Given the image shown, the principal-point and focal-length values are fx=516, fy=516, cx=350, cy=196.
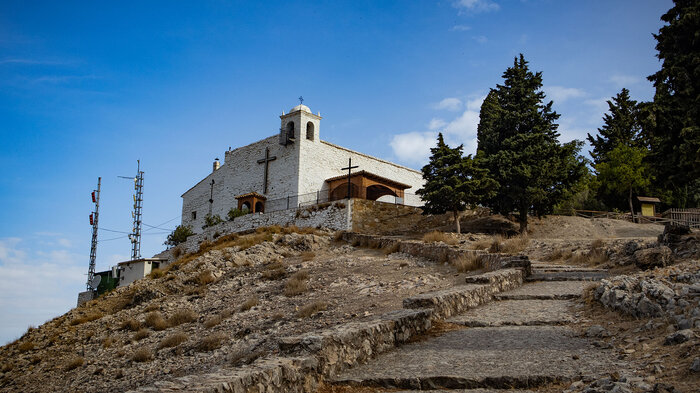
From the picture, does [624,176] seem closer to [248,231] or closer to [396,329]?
[248,231]

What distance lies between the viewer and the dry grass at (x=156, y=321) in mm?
15562

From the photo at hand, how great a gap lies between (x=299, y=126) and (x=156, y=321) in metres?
22.7

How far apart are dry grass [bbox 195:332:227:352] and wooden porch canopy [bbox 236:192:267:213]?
2443 cm

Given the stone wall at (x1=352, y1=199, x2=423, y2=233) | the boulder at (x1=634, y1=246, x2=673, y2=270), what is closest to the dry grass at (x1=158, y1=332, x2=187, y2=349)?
the boulder at (x1=634, y1=246, x2=673, y2=270)

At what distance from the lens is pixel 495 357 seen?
6125mm

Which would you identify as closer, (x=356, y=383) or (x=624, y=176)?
(x=356, y=383)

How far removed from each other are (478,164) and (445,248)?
11.0 meters

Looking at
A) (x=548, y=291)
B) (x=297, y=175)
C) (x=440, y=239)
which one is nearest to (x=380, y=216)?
(x=440, y=239)

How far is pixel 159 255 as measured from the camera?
37.7m

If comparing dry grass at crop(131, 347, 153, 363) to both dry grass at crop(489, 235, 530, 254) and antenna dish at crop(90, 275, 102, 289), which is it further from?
antenna dish at crop(90, 275, 102, 289)

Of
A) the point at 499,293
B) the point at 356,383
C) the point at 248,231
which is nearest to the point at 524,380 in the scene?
the point at 356,383

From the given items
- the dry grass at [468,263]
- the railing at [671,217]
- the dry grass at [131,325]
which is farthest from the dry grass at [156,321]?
the railing at [671,217]

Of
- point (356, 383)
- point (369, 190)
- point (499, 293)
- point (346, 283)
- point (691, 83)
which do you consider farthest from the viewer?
point (369, 190)

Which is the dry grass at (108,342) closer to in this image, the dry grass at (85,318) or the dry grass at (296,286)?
the dry grass at (85,318)
